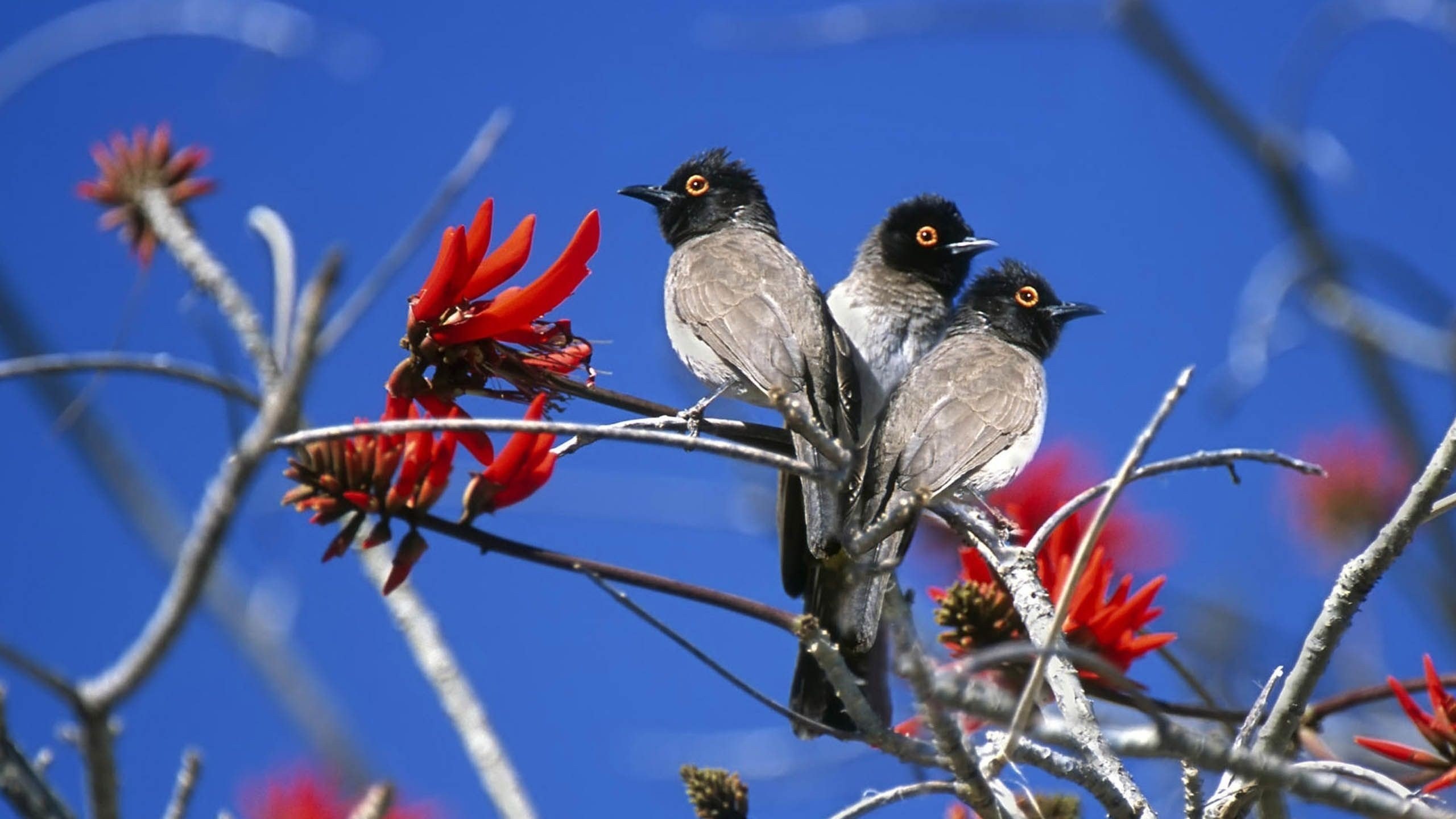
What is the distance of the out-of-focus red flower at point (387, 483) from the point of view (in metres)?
2.52

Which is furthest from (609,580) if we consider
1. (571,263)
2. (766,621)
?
(571,263)

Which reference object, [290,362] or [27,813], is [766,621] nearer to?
[290,362]

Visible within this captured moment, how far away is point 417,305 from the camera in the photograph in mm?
2924

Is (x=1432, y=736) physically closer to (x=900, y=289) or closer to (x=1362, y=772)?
(x=1362, y=772)

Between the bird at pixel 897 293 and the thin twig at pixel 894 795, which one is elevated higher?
the bird at pixel 897 293

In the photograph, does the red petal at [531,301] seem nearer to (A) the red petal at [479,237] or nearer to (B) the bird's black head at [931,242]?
(A) the red petal at [479,237]

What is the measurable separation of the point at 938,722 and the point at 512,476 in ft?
3.57

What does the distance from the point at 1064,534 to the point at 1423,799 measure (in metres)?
1.07

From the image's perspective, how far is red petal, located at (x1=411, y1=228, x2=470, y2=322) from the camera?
291 centimetres

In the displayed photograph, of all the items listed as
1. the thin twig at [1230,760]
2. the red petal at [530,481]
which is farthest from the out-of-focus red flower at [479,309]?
the thin twig at [1230,760]

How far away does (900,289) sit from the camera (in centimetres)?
568

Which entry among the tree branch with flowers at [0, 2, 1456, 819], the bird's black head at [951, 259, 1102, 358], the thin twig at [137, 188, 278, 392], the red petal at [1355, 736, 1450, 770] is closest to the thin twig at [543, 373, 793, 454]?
the tree branch with flowers at [0, 2, 1456, 819]

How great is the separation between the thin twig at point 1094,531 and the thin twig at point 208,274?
7.07 feet

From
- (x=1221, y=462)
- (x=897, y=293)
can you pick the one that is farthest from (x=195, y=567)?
(x=897, y=293)
